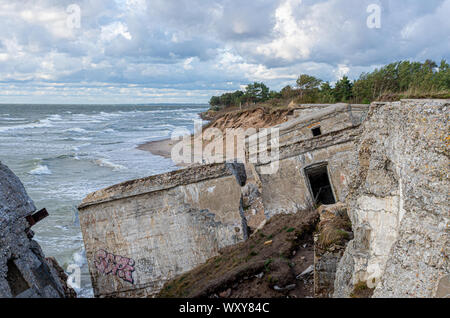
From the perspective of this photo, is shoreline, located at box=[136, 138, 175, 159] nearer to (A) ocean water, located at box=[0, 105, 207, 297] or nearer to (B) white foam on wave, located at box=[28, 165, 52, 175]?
(A) ocean water, located at box=[0, 105, 207, 297]

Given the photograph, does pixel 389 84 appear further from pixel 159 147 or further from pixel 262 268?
pixel 159 147

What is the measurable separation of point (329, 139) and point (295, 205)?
2474 mm

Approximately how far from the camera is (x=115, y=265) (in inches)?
357

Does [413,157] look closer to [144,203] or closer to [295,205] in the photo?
[144,203]

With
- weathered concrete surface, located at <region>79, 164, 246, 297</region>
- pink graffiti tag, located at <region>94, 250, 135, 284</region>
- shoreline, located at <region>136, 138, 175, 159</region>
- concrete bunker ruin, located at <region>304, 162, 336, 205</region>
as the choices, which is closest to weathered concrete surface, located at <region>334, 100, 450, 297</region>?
weathered concrete surface, located at <region>79, 164, 246, 297</region>

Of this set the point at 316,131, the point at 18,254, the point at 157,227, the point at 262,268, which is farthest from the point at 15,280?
the point at 316,131

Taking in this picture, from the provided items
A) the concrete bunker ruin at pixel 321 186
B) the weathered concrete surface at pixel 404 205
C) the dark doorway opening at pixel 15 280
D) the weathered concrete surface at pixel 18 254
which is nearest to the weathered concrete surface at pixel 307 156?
the concrete bunker ruin at pixel 321 186

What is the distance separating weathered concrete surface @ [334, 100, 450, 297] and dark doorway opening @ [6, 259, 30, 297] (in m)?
5.24

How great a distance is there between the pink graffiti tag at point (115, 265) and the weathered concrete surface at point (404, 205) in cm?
596

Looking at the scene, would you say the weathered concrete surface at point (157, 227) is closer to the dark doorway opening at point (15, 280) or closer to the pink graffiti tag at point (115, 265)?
the pink graffiti tag at point (115, 265)

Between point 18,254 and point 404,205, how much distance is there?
6144 millimetres

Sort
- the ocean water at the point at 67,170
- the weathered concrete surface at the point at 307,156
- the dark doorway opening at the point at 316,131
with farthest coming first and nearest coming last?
the ocean water at the point at 67,170 < the dark doorway opening at the point at 316,131 < the weathered concrete surface at the point at 307,156

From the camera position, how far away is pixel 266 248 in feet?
26.7

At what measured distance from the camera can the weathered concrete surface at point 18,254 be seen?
5746mm
